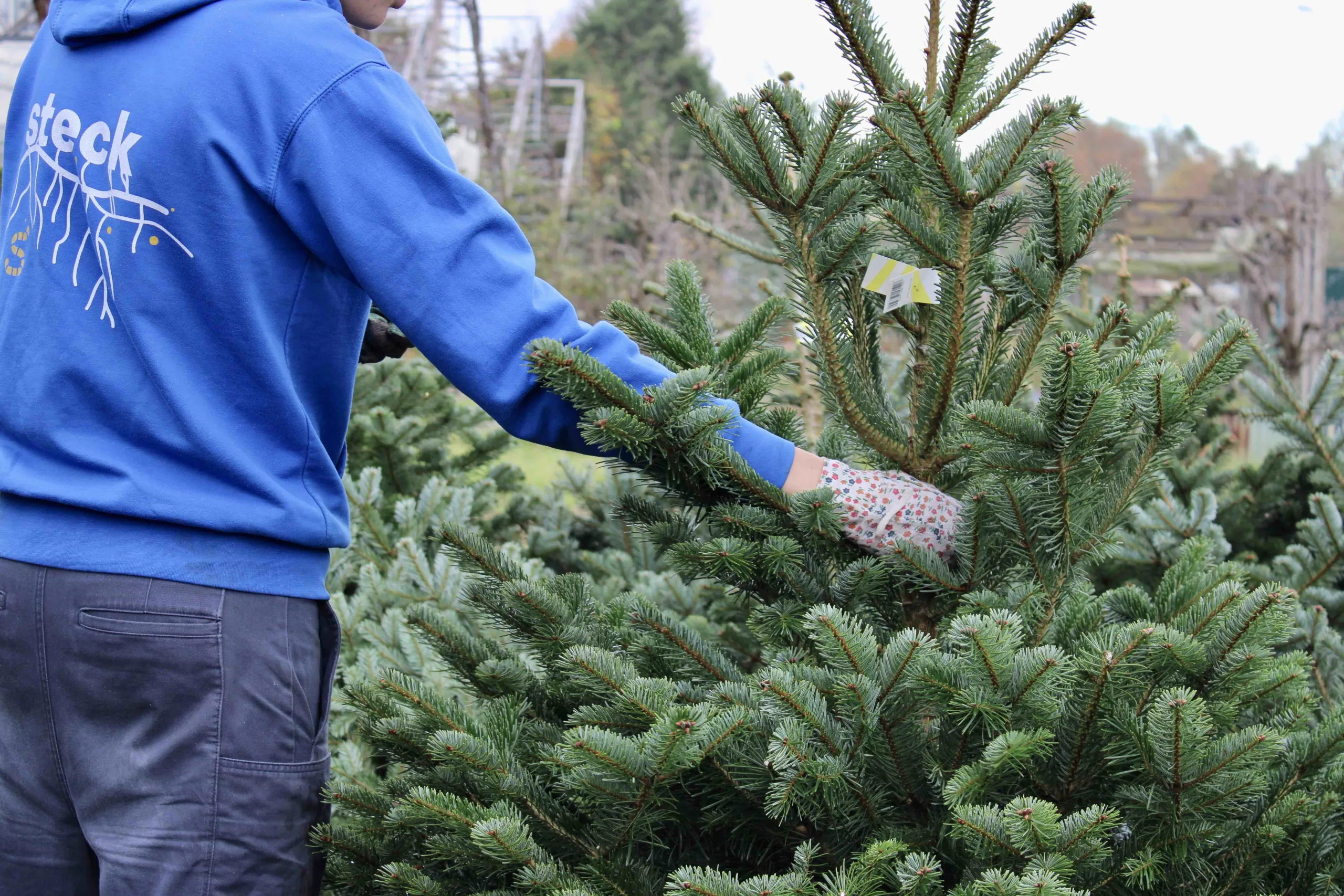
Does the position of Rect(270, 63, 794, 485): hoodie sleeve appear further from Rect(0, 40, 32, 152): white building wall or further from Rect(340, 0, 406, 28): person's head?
Rect(0, 40, 32, 152): white building wall

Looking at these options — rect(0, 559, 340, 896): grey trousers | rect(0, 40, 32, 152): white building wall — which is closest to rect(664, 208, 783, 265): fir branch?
rect(0, 559, 340, 896): grey trousers

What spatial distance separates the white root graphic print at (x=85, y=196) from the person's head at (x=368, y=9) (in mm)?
329

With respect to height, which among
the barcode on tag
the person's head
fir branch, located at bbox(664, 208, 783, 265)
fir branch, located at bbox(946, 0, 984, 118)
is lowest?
the barcode on tag

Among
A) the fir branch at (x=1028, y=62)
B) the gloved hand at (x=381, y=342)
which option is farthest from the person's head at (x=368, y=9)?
the fir branch at (x=1028, y=62)

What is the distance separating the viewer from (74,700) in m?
1.24

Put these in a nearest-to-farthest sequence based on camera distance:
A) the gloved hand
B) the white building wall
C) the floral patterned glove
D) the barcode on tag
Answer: the floral patterned glove → the barcode on tag → the gloved hand → the white building wall

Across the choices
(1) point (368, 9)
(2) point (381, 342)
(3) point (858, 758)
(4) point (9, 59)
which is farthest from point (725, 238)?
(4) point (9, 59)

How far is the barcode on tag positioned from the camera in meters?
1.49

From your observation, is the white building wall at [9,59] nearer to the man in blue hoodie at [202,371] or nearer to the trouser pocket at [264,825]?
the man in blue hoodie at [202,371]

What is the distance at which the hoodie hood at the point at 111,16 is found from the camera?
1232 millimetres

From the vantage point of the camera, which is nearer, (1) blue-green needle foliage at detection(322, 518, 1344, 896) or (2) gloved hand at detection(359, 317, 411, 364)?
(1) blue-green needle foliage at detection(322, 518, 1344, 896)

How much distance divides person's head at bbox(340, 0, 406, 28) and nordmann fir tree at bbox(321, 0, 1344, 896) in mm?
422

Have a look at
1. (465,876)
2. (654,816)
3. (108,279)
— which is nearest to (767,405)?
(654,816)

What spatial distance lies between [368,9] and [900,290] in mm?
808
